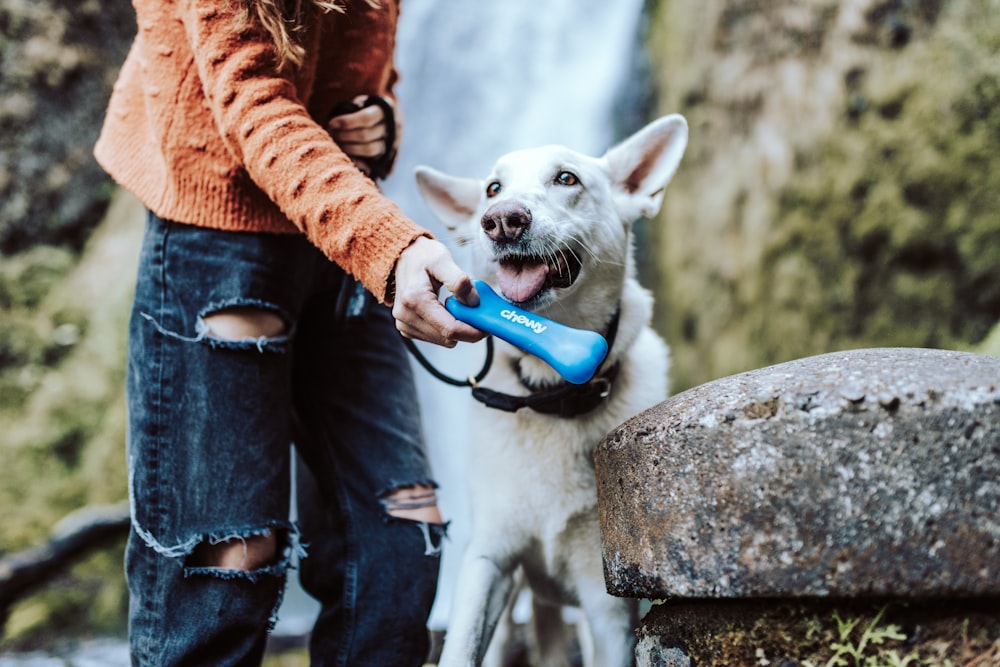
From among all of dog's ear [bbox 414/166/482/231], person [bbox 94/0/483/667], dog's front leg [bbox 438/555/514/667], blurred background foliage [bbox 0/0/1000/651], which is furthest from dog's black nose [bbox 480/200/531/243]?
blurred background foliage [bbox 0/0/1000/651]

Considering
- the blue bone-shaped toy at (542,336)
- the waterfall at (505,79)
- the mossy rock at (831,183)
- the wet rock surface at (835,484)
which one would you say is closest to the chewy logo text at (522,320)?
the blue bone-shaped toy at (542,336)

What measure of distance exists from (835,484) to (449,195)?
68.6 inches

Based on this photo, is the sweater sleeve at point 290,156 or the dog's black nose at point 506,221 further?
the dog's black nose at point 506,221

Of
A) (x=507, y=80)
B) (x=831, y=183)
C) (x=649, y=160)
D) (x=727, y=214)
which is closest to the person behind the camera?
(x=649, y=160)

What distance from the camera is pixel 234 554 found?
6.13 ft

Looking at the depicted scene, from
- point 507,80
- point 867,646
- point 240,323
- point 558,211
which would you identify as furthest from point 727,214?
point 867,646

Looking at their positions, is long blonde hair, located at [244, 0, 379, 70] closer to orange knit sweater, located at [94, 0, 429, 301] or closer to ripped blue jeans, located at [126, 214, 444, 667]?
orange knit sweater, located at [94, 0, 429, 301]

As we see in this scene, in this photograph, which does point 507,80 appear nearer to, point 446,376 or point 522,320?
point 446,376

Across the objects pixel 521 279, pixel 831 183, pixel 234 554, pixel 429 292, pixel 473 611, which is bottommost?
pixel 473 611

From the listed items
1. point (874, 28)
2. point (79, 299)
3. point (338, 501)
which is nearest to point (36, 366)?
point (79, 299)

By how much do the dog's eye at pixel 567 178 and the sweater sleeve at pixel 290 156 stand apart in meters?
0.87

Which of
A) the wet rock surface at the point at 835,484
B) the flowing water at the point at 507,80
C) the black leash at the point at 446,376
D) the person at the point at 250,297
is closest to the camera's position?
the wet rock surface at the point at 835,484

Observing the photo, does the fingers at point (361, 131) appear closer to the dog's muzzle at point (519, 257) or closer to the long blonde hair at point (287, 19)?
the long blonde hair at point (287, 19)

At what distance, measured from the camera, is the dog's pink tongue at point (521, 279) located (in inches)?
83.5
